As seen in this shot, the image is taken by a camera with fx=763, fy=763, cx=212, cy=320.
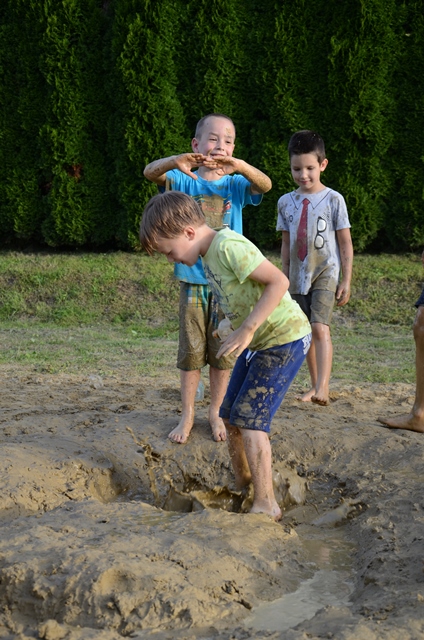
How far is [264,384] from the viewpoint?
12.0ft

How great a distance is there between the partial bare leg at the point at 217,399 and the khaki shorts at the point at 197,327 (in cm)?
7

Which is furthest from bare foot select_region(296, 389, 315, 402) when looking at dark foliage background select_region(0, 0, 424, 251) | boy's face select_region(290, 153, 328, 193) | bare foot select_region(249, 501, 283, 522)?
dark foliage background select_region(0, 0, 424, 251)

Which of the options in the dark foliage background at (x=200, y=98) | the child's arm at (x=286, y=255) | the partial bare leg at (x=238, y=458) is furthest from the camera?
the dark foliage background at (x=200, y=98)

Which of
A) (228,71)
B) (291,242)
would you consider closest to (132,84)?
(228,71)

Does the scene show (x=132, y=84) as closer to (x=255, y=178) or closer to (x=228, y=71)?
(x=228, y=71)

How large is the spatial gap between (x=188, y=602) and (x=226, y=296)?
57.2 inches

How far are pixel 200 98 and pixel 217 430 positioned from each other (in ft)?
22.7

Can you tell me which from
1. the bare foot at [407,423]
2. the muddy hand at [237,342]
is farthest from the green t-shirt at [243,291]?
the bare foot at [407,423]

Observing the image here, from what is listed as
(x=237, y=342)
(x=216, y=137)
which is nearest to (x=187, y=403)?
(x=237, y=342)

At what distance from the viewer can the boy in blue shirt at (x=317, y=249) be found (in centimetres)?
539

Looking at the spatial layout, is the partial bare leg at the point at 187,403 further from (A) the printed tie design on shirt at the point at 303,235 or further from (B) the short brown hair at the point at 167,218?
(A) the printed tie design on shirt at the point at 303,235

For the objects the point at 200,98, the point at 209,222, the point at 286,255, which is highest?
the point at 200,98

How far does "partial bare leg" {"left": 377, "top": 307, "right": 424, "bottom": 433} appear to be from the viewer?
4702 mm

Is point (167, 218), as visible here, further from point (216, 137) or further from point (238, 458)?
point (238, 458)
